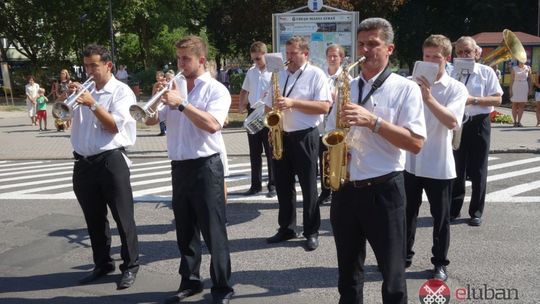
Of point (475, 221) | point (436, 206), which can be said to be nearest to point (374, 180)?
point (436, 206)

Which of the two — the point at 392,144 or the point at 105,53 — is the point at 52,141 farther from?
the point at 392,144

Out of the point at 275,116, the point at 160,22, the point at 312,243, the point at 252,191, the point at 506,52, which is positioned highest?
the point at 160,22

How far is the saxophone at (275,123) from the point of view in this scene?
5.96 metres

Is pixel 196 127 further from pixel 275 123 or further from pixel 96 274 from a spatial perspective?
pixel 96 274

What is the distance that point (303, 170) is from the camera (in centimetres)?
609

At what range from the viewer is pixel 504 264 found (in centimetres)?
548

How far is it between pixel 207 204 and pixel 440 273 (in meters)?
2.20

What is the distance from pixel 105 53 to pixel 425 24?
120 ft

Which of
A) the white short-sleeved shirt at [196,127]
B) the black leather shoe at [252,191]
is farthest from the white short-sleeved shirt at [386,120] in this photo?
the black leather shoe at [252,191]

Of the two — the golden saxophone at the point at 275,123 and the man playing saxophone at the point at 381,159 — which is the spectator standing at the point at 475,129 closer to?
the golden saxophone at the point at 275,123

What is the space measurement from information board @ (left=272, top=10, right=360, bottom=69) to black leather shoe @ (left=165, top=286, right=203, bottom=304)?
407 inches

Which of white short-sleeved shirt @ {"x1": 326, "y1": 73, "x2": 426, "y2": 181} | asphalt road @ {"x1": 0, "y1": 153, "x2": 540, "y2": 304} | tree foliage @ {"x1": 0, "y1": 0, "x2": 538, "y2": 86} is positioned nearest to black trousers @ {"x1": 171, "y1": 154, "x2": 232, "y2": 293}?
asphalt road @ {"x1": 0, "y1": 153, "x2": 540, "y2": 304}

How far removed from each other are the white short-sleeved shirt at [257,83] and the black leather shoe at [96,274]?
3798mm

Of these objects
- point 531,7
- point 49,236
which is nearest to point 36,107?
point 49,236
